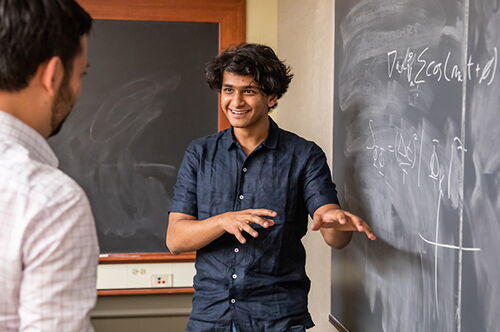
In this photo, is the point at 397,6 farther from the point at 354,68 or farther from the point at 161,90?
the point at 161,90

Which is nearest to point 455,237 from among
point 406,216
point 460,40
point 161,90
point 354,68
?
point 406,216

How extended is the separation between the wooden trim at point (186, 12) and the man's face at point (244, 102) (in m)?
1.23

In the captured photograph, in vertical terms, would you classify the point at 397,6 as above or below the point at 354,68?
above

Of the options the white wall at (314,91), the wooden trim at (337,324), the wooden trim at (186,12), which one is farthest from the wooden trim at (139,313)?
the wooden trim at (337,324)

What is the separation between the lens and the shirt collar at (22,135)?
78cm

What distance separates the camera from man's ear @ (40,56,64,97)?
79cm

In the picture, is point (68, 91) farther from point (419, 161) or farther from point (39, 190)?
point (419, 161)

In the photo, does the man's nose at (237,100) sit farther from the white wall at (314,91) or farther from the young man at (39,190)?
the young man at (39,190)

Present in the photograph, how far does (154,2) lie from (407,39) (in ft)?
6.30

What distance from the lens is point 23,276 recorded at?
735 millimetres

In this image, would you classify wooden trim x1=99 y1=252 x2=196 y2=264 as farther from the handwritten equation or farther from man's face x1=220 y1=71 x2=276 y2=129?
the handwritten equation

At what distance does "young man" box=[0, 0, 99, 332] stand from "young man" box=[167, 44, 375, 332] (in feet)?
2.96

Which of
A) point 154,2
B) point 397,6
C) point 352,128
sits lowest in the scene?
point 352,128

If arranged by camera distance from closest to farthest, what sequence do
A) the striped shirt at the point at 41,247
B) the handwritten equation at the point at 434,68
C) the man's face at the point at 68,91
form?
the striped shirt at the point at 41,247 < the man's face at the point at 68,91 < the handwritten equation at the point at 434,68
